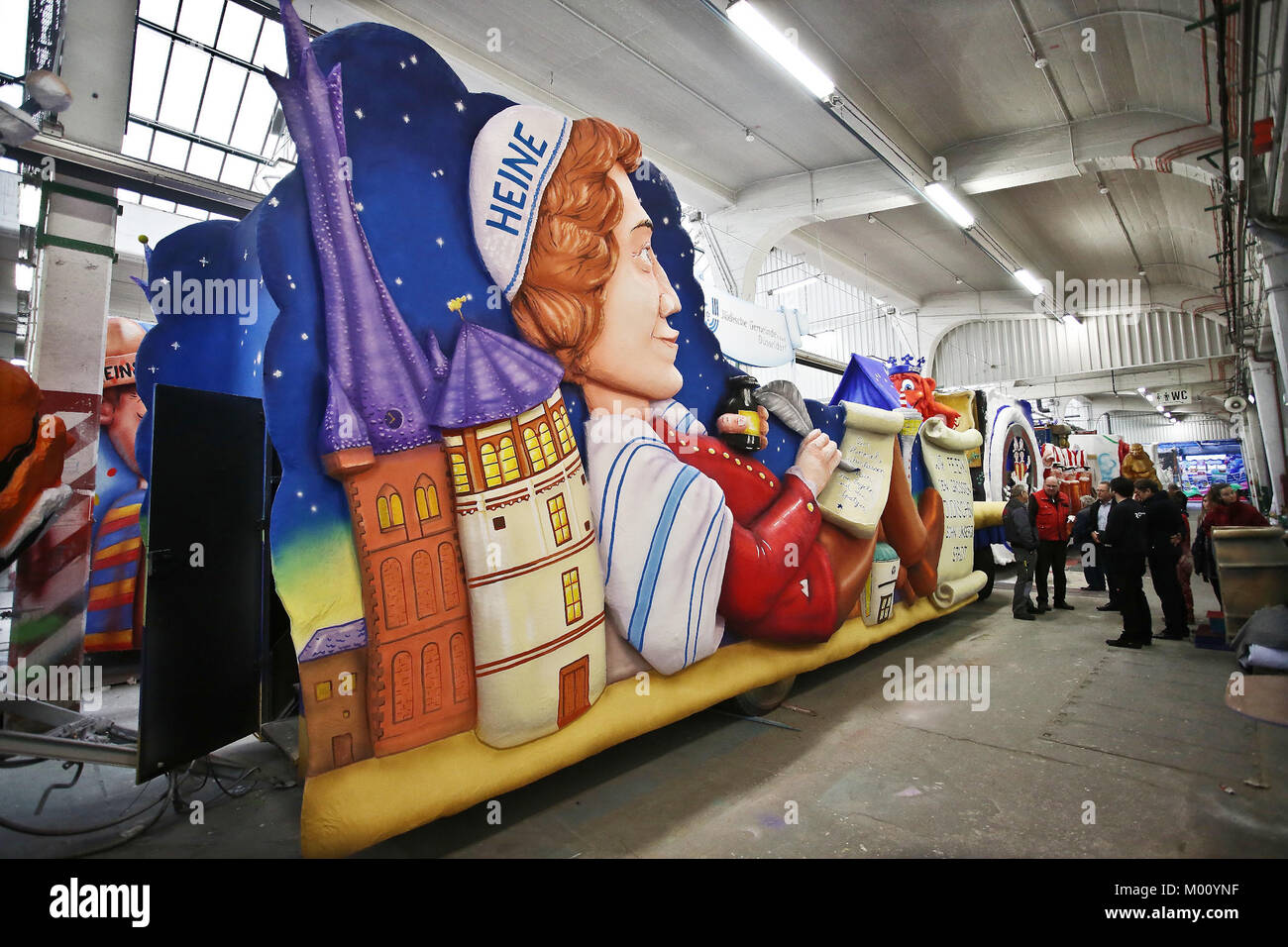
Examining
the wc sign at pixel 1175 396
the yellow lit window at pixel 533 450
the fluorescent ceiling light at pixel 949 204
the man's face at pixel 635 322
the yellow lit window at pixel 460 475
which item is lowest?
the yellow lit window at pixel 460 475

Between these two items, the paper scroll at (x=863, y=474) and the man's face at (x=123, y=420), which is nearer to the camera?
the paper scroll at (x=863, y=474)

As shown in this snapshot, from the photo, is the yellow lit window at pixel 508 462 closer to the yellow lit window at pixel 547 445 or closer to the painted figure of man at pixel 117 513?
the yellow lit window at pixel 547 445

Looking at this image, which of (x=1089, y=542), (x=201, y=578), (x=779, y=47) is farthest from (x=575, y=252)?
(x=1089, y=542)

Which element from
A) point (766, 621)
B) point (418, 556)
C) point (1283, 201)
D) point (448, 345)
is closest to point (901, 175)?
point (1283, 201)

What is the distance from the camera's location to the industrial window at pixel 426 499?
2.51 metres

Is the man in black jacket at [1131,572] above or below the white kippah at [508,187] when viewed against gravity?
below

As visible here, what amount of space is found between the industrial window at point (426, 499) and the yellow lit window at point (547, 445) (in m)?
0.51

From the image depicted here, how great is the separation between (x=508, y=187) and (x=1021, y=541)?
6347mm

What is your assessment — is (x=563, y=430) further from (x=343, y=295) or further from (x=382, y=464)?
(x=343, y=295)

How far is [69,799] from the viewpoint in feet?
10.4

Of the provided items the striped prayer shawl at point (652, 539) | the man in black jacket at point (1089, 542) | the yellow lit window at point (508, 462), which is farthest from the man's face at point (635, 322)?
the man in black jacket at point (1089, 542)

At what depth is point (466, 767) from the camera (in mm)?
2523
